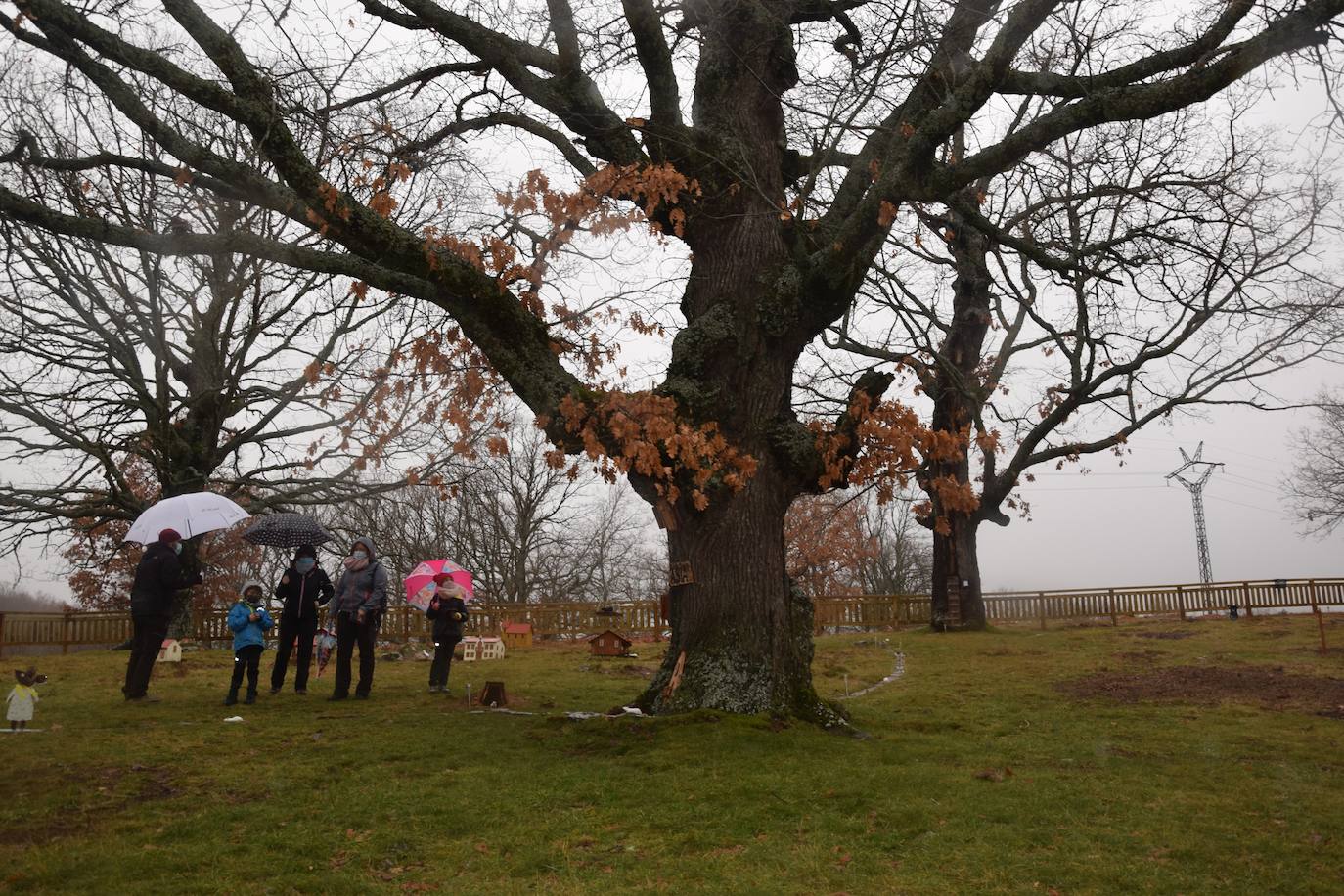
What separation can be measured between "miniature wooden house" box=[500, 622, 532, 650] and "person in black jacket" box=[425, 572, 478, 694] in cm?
973

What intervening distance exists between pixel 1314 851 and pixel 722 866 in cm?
294

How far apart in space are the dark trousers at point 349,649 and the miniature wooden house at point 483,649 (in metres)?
5.90

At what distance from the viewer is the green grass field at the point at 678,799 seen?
4.40m

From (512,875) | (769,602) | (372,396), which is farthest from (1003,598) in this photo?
(512,875)

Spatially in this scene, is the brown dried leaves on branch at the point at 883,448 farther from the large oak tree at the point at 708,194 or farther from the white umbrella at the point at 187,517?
Result: the white umbrella at the point at 187,517

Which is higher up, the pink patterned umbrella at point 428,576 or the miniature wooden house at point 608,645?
the pink patterned umbrella at point 428,576

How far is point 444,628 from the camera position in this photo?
35.0ft

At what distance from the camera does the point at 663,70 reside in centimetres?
828

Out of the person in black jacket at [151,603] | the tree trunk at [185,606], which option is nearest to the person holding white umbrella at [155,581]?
the person in black jacket at [151,603]

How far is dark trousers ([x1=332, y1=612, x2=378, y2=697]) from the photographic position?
10062 mm

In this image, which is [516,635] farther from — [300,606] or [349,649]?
[349,649]

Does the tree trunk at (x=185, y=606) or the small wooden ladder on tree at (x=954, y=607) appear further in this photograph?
the small wooden ladder on tree at (x=954, y=607)

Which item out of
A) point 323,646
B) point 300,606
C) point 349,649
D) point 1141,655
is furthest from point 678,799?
point 1141,655

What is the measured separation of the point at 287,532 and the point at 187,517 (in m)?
2.07
